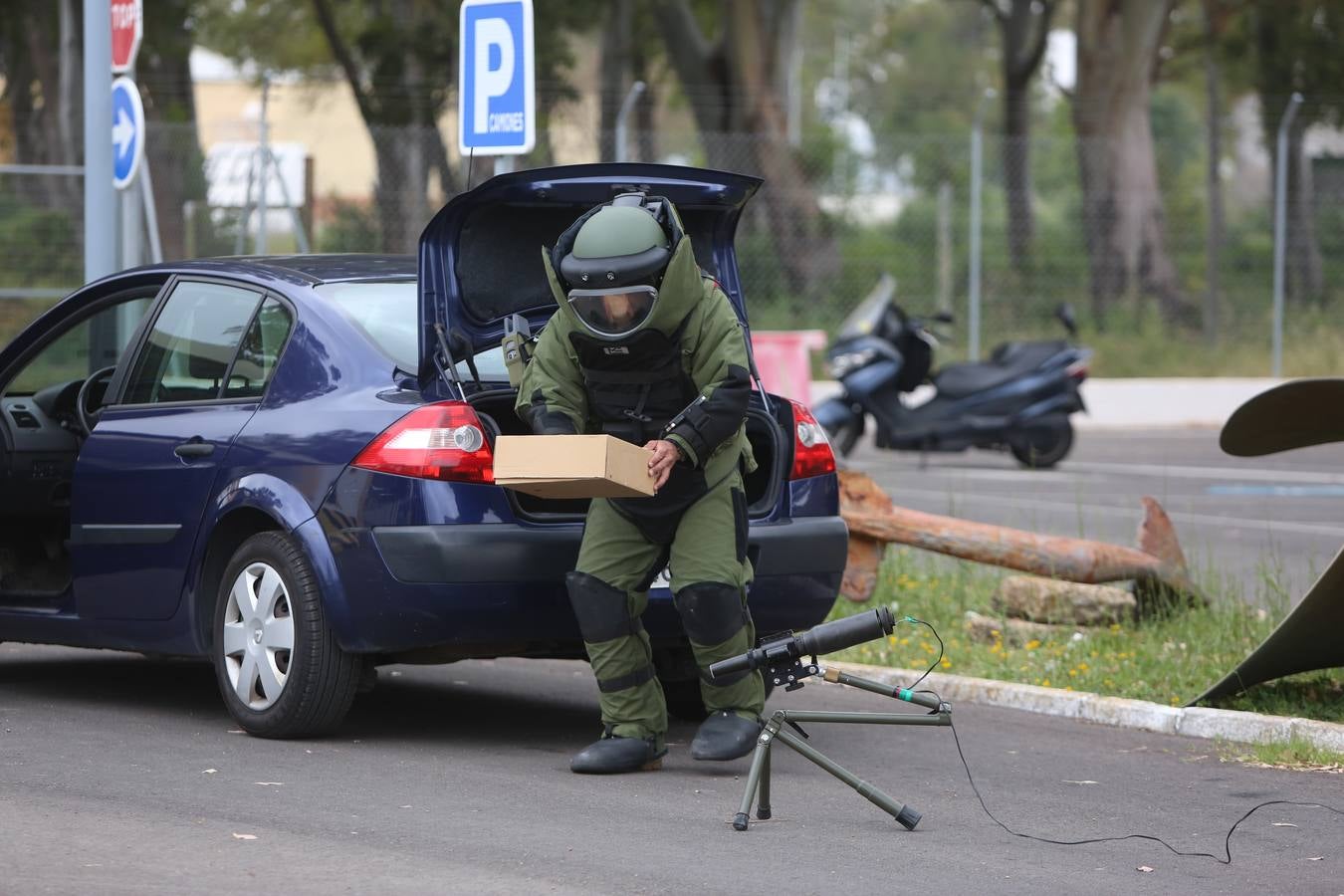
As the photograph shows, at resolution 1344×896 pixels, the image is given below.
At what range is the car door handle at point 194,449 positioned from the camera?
668cm

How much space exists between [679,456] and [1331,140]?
26.4m

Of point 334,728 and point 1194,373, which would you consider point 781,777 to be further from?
point 1194,373

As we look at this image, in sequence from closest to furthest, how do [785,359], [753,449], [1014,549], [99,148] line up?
1. [753,449]
2. [1014,549]
3. [99,148]
4. [785,359]

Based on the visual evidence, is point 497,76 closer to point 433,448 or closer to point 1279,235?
point 433,448

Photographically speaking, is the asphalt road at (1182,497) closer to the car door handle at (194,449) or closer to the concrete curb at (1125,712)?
the concrete curb at (1125,712)

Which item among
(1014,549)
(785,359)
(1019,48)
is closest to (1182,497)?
(785,359)

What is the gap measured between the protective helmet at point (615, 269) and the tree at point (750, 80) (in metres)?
19.6

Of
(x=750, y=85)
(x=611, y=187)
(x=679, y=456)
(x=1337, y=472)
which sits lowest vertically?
(x=1337, y=472)

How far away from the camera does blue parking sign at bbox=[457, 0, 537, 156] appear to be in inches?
345

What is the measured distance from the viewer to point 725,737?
619cm

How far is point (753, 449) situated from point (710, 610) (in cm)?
98

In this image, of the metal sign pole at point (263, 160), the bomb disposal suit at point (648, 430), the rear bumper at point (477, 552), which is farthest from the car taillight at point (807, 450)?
the metal sign pole at point (263, 160)

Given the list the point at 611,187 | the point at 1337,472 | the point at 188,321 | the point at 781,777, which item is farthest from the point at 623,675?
the point at 1337,472

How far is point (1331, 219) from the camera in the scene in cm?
2367
